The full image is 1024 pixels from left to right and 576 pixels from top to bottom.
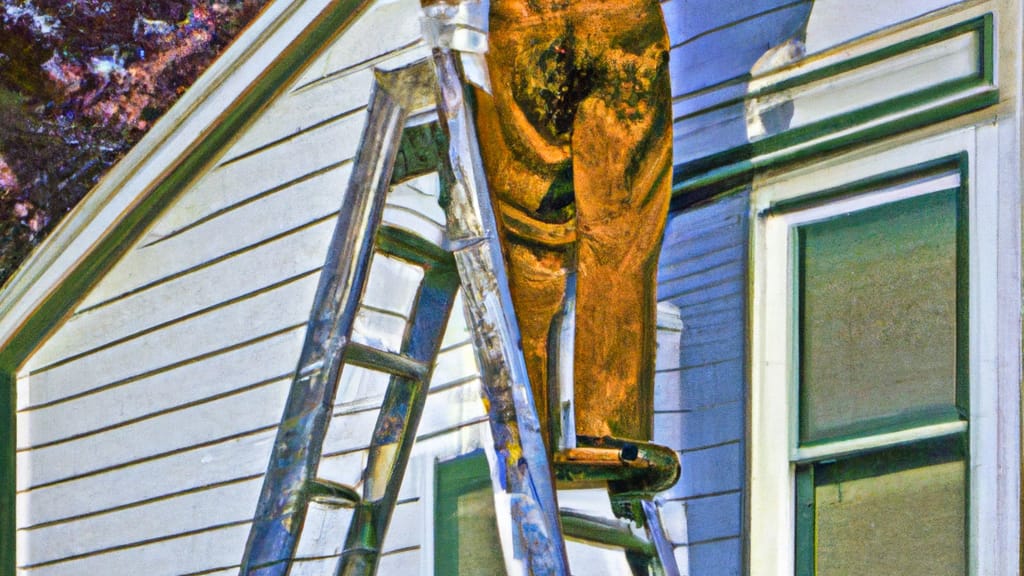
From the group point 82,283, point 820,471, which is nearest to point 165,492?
point 82,283

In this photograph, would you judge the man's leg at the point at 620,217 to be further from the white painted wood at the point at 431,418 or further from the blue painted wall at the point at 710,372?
the white painted wood at the point at 431,418

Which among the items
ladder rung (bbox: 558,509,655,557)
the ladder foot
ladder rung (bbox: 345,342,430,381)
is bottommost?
ladder rung (bbox: 558,509,655,557)

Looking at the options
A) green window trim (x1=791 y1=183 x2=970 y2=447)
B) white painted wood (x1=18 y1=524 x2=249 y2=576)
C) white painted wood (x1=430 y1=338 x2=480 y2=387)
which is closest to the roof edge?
white painted wood (x1=18 y1=524 x2=249 y2=576)

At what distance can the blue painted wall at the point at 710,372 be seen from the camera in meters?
2.08

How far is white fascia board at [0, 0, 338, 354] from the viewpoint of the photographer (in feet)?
9.34

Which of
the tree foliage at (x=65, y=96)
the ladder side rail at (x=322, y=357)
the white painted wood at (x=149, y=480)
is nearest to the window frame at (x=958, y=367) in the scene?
the ladder side rail at (x=322, y=357)

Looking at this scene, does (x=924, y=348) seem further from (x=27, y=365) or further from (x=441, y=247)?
(x=27, y=365)

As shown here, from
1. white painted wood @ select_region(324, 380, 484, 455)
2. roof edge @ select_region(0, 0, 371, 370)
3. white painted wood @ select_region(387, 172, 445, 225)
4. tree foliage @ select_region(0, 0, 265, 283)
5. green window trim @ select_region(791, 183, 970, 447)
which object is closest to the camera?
green window trim @ select_region(791, 183, 970, 447)

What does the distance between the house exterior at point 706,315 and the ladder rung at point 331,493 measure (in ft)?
0.08

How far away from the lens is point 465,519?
7.84 ft

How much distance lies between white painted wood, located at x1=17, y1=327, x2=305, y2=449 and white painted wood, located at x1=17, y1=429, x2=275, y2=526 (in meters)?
0.10

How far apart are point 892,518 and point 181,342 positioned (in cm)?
148

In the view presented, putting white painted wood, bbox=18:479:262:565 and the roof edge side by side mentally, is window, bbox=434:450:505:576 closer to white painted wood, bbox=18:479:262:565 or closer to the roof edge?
white painted wood, bbox=18:479:262:565

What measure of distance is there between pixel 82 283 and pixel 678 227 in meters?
1.40
